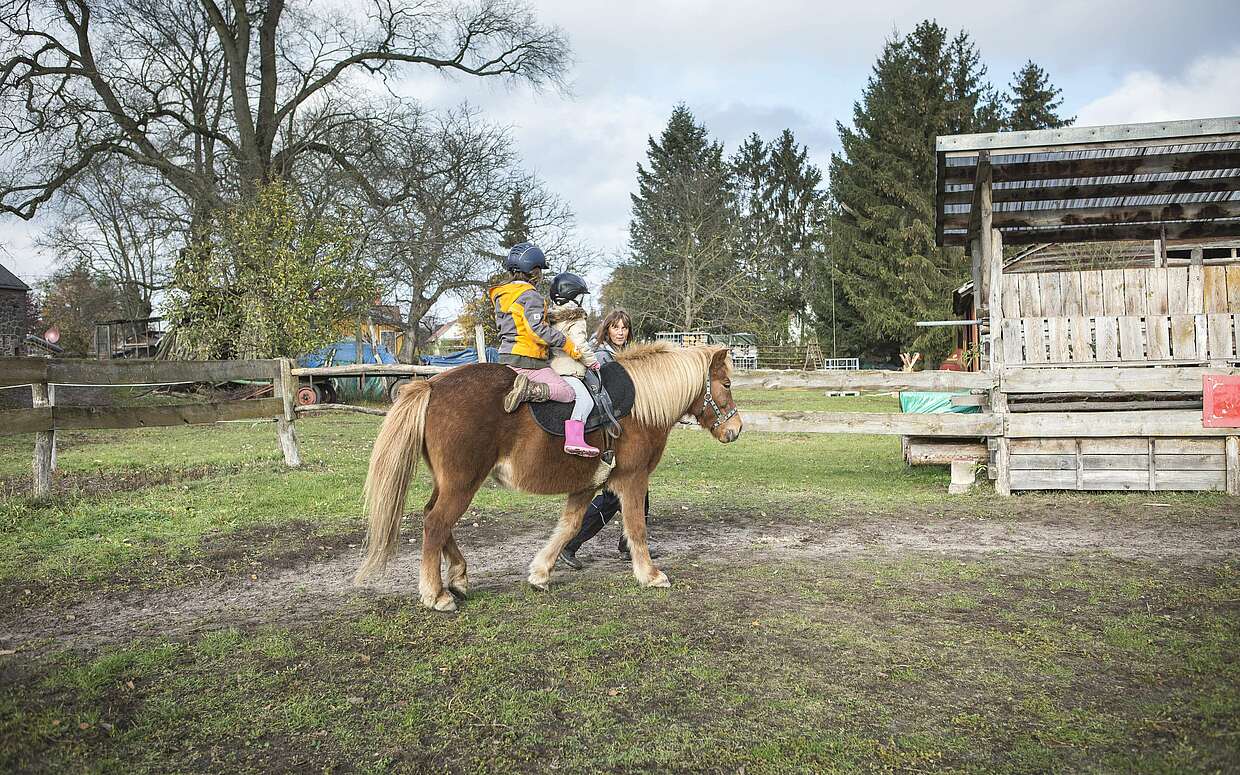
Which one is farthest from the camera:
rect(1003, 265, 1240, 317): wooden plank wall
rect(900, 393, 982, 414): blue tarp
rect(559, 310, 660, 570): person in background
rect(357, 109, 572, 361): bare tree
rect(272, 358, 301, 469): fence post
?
rect(357, 109, 572, 361): bare tree

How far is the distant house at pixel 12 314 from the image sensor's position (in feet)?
132

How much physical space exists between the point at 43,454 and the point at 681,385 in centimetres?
731

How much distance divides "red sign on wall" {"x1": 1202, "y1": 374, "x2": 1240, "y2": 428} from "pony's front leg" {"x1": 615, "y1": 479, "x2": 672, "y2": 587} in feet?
23.9

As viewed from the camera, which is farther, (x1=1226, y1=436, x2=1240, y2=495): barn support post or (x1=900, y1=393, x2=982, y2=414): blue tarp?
(x1=900, y1=393, x2=982, y2=414): blue tarp

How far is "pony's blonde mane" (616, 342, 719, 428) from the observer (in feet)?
19.9

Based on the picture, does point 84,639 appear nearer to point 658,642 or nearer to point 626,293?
point 658,642

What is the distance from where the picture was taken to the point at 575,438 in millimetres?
5531

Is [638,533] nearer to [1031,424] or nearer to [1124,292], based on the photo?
[1031,424]

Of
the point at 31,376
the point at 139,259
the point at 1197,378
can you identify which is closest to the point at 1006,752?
the point at 1197,378

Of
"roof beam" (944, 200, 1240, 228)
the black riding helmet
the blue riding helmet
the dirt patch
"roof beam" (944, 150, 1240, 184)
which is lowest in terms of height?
the dirt patch

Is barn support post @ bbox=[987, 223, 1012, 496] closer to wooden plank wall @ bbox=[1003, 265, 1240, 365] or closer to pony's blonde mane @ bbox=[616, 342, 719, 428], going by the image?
wooden plank wall @ bbox=[1003, 265, 1240, 365]

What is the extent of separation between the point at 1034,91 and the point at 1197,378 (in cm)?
4647

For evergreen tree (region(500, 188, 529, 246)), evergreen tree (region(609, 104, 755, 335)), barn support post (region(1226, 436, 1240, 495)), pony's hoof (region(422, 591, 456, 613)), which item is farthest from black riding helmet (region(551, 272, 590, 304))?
evergreen tree (region(609, 104, 755, 335))

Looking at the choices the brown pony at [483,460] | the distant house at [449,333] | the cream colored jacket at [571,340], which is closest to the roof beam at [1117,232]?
the brown pony at [483,460]
